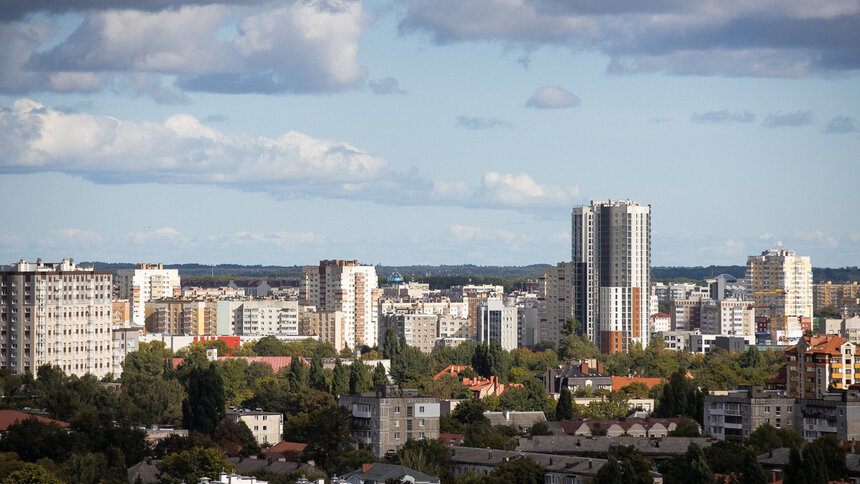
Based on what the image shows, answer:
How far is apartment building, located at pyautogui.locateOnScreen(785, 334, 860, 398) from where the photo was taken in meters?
85.6

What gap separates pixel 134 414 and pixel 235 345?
231ft

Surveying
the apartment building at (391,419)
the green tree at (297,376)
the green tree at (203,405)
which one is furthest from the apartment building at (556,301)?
the apartment building at (391,419)

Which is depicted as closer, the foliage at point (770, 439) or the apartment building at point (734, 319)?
the foliage at point (770, 439)

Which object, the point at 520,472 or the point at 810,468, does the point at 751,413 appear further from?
the point at 520,472

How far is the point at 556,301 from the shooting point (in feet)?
485

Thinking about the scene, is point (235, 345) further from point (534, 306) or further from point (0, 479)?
point (0, 479)

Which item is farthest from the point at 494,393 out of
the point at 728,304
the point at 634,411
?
the point at 728,304

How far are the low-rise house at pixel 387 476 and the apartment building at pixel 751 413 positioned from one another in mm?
20071

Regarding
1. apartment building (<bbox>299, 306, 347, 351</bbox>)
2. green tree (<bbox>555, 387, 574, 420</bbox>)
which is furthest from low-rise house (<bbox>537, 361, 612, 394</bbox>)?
apartment building (<bbox>299, 306, 347, 351</bbox>)

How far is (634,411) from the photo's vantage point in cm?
8762

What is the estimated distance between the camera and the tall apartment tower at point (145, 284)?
171 metres

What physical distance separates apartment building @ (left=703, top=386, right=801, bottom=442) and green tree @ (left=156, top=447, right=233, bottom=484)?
82.1ft

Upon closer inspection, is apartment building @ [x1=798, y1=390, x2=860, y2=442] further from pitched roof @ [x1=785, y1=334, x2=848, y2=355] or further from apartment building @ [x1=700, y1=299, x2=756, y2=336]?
apartment building @ [x1=700, y1=299, x2=756, y2=336]

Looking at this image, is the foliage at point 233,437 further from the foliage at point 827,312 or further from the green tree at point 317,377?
the foliage at point 827,312
